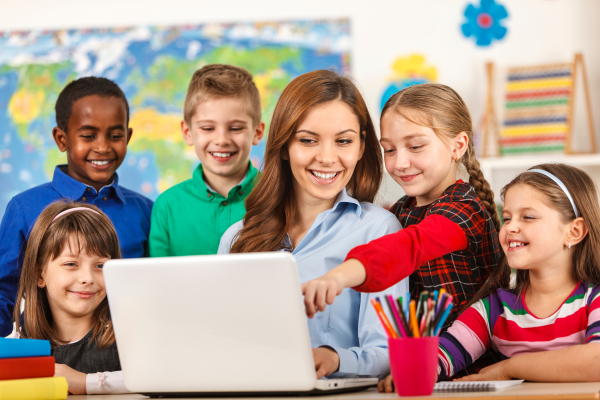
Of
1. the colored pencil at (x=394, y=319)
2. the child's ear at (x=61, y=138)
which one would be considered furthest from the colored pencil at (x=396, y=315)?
the child's ear at (x=61, y=138)

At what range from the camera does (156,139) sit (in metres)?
3.09

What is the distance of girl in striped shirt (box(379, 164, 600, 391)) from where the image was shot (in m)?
1.18

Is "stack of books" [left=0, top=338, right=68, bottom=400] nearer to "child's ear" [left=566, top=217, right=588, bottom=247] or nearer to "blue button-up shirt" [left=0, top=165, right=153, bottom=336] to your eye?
"blue button-up shirt" [left=0, top=165, right=153, bottom=336]

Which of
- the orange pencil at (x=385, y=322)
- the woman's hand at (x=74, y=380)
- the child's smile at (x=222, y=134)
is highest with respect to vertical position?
the child's smile at (x=222, y=134)

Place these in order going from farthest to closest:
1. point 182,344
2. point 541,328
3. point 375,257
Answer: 1. point 541,328
2. point 375,257
3. point 182,344

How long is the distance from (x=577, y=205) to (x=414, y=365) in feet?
2.03

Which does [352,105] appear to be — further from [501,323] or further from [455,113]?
[501,323]

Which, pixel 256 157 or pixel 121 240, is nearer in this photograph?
pixel 121 240

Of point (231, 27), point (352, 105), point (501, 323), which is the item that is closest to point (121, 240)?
point (352, 105)

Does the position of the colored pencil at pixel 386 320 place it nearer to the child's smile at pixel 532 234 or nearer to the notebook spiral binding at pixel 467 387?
the notebook spiral binding at pixel 467 387

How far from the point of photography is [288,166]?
4.87 feet

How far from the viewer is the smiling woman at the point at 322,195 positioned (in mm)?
1268

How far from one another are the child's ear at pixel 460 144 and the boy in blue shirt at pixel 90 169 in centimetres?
101

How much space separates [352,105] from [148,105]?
196cm
